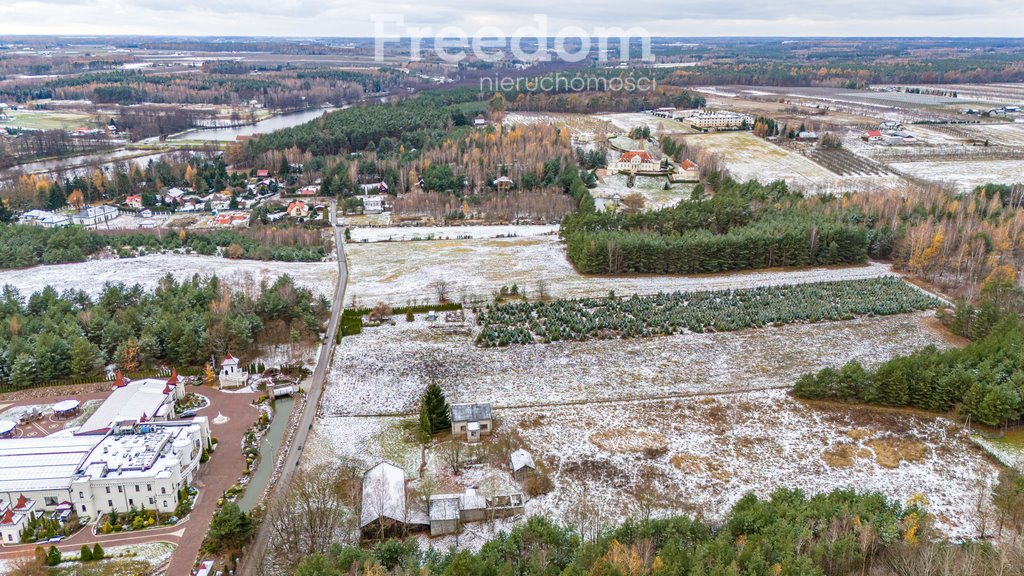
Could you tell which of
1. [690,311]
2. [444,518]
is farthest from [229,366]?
[690,311]

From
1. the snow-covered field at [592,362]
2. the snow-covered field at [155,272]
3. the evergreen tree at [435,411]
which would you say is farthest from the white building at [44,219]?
the evergreen tree at [435,411]

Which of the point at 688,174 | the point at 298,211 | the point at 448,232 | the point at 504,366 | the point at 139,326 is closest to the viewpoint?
the point at 504,366

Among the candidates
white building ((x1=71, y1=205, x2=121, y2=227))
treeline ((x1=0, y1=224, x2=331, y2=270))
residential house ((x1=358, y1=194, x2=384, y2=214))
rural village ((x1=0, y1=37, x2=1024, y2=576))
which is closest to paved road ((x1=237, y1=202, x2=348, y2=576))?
rural village ((x1=0, y1=37, x2=1024, y2=576))

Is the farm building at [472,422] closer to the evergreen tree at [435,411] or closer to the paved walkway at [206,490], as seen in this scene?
the evergreen tree at [435,411]

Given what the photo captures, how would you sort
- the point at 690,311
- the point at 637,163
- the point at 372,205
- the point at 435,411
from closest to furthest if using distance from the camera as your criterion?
the point at 435,411, the point at 690,311, the point at 372,205, the point at 637,163

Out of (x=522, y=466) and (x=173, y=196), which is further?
(x=173, y=196)

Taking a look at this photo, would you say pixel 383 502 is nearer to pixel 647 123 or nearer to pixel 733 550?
pixel 733 550
